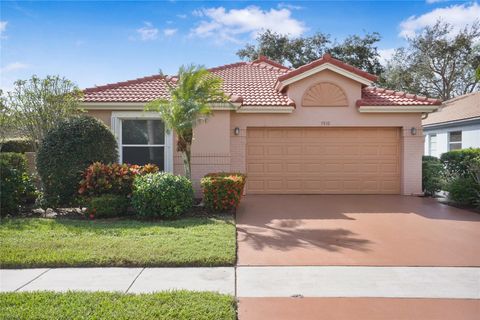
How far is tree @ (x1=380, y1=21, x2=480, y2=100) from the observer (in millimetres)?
31344

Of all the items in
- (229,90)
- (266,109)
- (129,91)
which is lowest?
(266,109)

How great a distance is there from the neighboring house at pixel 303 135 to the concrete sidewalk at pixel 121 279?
7486 mm

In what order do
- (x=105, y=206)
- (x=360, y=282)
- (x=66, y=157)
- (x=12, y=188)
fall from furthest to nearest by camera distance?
(x=66, y=157), (x=12, y=188), (x=105, y=206), (x=360, y=282)

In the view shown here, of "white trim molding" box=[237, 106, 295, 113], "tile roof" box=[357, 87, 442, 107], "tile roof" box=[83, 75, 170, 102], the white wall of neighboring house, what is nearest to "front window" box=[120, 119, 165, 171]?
"tile roof" box=[83, 75, 170, 102]

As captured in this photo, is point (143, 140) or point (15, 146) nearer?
point (143, 140)

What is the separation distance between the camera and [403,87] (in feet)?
110

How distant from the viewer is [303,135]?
1412 centimetres

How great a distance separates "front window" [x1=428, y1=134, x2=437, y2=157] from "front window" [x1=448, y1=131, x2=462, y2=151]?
5.58 feet

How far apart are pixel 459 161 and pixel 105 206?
11461 millimetres

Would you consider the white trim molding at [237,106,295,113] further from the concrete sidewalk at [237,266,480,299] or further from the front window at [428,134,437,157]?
the front window at [428,134,437,157]

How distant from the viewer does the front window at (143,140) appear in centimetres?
1314

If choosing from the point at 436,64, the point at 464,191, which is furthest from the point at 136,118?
the point at 436,64

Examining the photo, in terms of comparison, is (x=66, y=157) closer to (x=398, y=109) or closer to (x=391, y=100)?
(x=398, y=109)

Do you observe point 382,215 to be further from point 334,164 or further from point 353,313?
point 353,313
